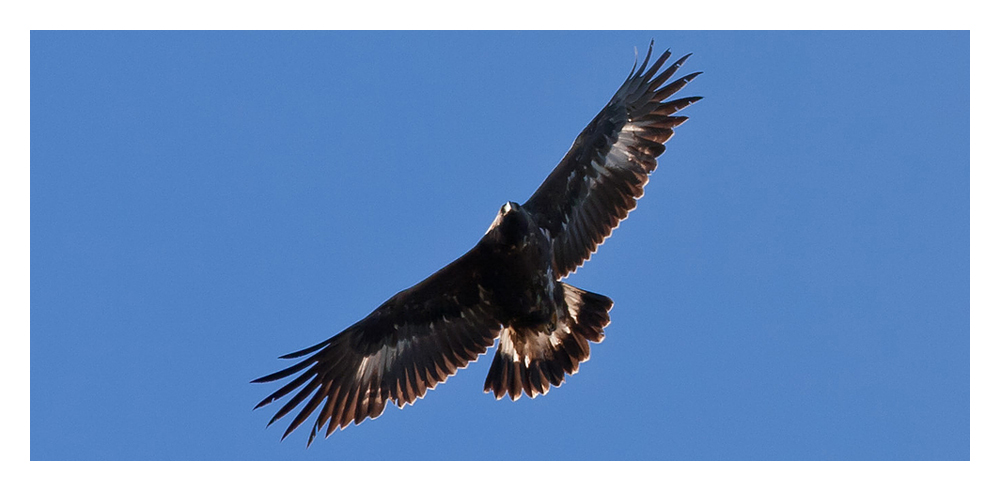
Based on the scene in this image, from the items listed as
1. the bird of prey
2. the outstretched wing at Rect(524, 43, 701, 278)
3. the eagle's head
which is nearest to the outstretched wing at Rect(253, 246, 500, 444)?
the bird of prey

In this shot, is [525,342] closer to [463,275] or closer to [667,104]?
[463,275]

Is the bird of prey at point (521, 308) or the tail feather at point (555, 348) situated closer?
the bird of prey at point (521, 308)

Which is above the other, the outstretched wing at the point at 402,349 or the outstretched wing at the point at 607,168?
the outstretched wing at the point at 607,168

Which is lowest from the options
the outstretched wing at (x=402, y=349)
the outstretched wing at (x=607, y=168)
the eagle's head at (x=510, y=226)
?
the outstretched wing at (x=402, y=349)

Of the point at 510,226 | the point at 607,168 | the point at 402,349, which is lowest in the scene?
the point at 402,349

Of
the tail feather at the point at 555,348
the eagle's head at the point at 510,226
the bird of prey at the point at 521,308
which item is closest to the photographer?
the eagle's head at the point at 510,226

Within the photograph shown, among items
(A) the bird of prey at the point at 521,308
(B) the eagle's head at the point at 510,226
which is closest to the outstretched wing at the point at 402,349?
(A) the bird of prey at the point at 521,308

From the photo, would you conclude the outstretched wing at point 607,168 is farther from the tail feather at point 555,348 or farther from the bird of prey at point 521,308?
the tail feather at point 555,348

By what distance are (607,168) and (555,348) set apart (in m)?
1.87

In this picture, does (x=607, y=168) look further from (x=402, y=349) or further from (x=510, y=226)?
(x=402, y=349)

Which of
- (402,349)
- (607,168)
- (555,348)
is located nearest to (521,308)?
(555,348)

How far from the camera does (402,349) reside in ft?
30.7

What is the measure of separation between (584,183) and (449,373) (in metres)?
2.29

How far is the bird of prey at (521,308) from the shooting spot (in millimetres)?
8969
